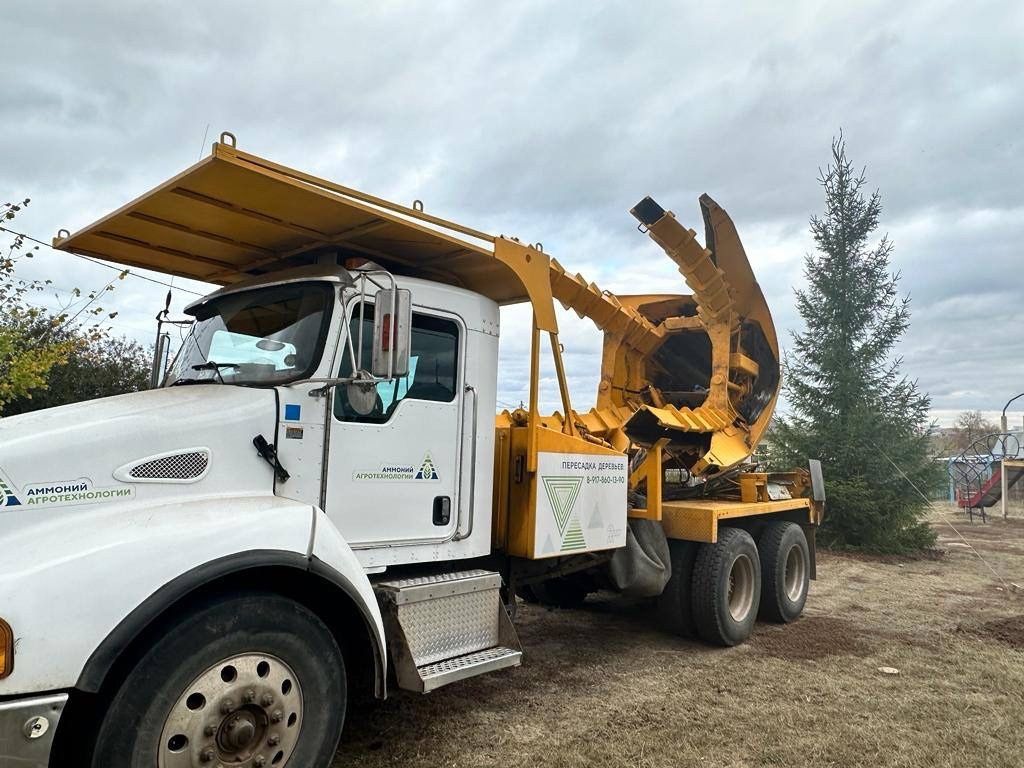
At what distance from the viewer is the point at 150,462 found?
125 inches

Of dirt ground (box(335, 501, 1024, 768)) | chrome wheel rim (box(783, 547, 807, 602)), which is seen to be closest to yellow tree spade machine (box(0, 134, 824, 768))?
dirt ground (box(335, 501, 1024, 768))

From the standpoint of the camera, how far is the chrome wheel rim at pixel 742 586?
6.87 m

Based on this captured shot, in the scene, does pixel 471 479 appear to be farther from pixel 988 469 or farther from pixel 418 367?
pixel 988 469

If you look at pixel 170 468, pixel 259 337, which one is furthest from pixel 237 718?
pixel 259 337

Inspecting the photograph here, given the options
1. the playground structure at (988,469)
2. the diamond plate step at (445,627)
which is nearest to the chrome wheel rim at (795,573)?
the diamond plate step at (445,627)

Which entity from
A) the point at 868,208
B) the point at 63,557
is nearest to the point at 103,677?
the point at 63,557

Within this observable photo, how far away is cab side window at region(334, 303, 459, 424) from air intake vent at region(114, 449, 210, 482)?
2.33 feet

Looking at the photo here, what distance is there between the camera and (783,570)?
7441 millimetres

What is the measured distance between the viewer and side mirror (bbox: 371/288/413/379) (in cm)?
339

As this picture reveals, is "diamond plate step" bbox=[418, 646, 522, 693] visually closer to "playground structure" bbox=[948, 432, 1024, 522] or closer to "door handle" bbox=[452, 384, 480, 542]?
"door handle" bbox=[452, 384, 480, 542]

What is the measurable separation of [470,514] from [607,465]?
1.43m

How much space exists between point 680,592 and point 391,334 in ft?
13.8

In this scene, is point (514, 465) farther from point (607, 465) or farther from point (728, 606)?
point (728, 606)

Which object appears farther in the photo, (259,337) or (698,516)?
(698,516)
